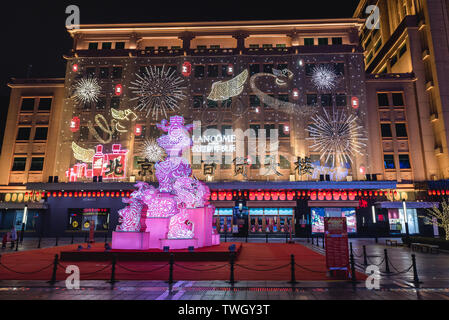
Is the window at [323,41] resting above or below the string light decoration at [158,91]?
above

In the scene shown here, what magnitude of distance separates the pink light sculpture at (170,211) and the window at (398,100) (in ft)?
95.4

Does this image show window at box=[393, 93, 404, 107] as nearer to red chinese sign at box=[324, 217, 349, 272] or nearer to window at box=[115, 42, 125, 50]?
red chinese sign at box=[324, 217, 349, 272]

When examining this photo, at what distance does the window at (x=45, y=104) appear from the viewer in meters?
35.0

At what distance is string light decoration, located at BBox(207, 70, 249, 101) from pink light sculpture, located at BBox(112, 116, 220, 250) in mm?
18119

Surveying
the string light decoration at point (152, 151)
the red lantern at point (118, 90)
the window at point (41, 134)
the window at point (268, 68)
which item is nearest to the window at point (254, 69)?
the window at point (268, 68)

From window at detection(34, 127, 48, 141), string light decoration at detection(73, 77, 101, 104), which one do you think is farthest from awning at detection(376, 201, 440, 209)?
window at detection(34, 127, 48, 141)

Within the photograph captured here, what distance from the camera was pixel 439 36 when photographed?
32.3m

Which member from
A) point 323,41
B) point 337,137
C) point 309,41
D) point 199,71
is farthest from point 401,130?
point 199,71

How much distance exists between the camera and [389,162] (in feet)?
105

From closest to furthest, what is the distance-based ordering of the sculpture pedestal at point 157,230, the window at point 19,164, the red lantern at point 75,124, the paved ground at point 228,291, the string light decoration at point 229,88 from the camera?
the paved ground at point 228,291, the sculpture pedestal at point 157,230, the red lantern at point 75,124, the window at point 19,164, the string light decoration at point 229,88

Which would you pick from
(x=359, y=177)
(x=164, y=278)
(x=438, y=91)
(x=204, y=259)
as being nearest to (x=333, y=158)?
(x=359, y=177)

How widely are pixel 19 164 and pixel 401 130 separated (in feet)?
149

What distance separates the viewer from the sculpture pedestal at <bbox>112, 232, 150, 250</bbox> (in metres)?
13.9

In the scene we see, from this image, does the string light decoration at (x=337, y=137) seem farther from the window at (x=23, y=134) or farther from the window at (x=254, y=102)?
the window at (x=23, y=134)
